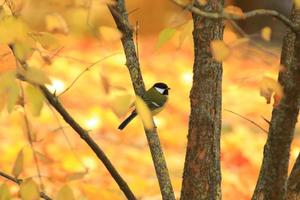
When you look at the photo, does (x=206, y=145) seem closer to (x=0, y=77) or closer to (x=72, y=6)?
(x=72, y=6)

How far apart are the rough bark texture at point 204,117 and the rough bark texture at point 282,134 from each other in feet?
0.70

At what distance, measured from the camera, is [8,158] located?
5238 millimetres

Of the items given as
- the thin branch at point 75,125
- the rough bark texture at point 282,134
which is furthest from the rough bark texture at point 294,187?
the thin branch at point 75,125

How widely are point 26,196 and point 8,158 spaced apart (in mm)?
3495

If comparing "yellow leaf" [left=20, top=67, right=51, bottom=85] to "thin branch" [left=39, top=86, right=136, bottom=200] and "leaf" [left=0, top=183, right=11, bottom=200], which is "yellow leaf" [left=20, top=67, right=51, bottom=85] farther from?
"leaf" [left=0, top=183, right=11, bottom=200]

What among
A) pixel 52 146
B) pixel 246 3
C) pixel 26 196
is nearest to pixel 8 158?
pixel 52 146

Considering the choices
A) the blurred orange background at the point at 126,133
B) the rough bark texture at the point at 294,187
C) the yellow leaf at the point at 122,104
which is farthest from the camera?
the blurred orange background at the point at 126,133

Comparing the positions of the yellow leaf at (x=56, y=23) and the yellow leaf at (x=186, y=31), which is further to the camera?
the yellow leaf at (x=56, y=23)

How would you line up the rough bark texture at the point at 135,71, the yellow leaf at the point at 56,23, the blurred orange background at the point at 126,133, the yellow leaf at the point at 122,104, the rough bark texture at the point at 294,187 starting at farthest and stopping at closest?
the blurred orange background at the point at 126,133
the rough bark texture at the point at 294,187
the rough bark texture at the point at 135,71
the yellow leaf at the point at 56,23
the yellow leaf at the point at 122,104

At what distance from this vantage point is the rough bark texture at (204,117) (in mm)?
2322

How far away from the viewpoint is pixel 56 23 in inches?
87.6

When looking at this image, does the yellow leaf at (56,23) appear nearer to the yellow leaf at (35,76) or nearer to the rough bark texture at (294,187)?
the yellow leaf at (35,76)

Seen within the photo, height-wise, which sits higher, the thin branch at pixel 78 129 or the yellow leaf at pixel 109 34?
the yellow leaf at pixel 109 34

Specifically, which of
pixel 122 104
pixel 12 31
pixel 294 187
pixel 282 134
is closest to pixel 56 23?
pixel 12 31
